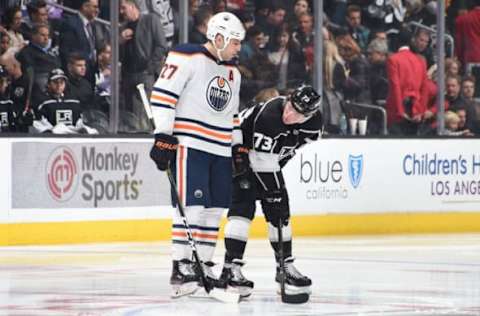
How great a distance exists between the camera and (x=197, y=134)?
8.22m

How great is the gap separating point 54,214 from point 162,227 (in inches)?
44.2

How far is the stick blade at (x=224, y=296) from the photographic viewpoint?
8.10 metres

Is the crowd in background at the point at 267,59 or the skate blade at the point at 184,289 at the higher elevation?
the crowd in background at the point at 267,59

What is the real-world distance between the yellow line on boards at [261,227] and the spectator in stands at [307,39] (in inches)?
60.2

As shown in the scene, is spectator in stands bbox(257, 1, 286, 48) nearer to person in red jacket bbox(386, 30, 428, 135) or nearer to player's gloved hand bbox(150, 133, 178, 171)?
person in red jacket bbox(386, 30, 428, 135)

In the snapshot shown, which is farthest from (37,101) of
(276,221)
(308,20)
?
(276,221)

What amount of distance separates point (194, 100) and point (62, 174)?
468 cm

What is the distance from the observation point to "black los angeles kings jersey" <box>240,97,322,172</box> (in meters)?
8.52

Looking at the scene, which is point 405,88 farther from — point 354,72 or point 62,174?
point 62,174

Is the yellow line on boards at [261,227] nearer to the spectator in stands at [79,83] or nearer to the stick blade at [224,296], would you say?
the spectator in stands at [79,83]

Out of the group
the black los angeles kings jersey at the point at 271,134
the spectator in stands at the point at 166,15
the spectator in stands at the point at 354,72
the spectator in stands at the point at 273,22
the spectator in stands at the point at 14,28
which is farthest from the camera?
the spectator in stands at the point at 354,72

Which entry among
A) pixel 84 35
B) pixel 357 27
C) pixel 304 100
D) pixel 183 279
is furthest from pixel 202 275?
pixel 357 27

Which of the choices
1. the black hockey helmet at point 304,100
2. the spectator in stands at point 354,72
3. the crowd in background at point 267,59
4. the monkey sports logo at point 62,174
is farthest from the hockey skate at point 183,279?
the spectator in stands at point 354,72

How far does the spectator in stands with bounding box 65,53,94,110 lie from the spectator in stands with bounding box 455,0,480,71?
450cm
